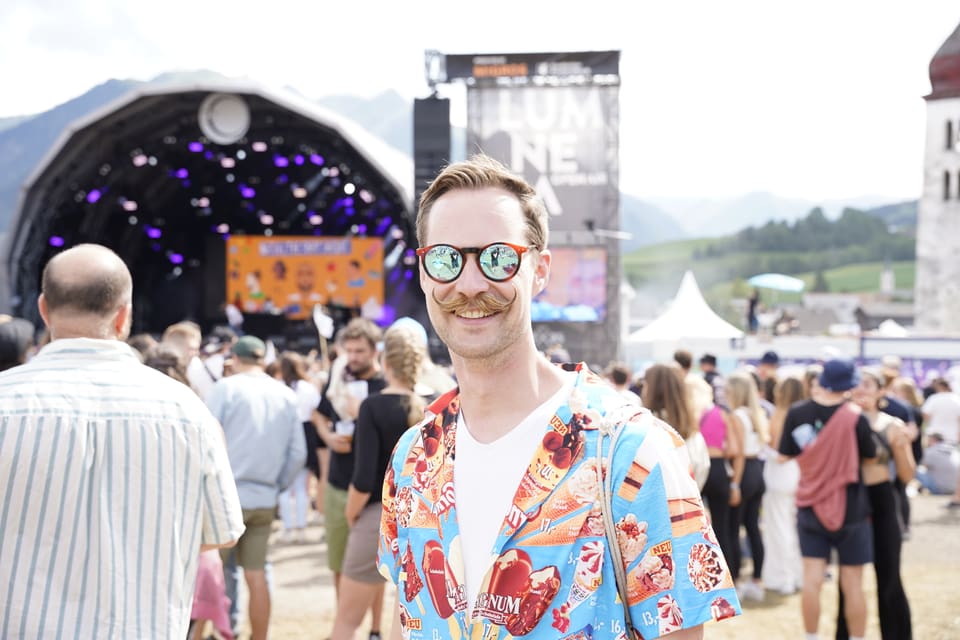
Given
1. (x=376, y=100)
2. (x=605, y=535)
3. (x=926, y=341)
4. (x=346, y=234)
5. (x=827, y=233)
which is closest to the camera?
(x=605, y=535)

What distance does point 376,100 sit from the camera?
4651 inches

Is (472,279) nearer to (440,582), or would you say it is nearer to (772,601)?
(440,582)

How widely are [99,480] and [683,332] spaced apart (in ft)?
44.3

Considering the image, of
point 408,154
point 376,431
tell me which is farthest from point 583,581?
point 408,154

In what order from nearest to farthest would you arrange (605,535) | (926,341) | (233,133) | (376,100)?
(605,535), (926,341), (233,133), (376,100)

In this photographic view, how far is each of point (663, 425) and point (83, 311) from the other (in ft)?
5.44

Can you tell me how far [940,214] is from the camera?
→ 3788cm

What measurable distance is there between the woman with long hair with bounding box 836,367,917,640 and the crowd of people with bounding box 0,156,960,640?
11 mm

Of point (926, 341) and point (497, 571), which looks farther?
point (926, 341)

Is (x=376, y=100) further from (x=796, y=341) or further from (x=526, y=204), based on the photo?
(x=526, y=204)

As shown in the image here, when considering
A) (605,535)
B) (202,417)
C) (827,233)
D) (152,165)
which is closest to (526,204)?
(605,535)

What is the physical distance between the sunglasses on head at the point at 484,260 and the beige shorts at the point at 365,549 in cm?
277

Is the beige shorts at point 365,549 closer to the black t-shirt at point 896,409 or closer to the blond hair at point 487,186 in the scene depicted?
the blond hair at point 487,186

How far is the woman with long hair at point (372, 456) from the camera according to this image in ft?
12.9
